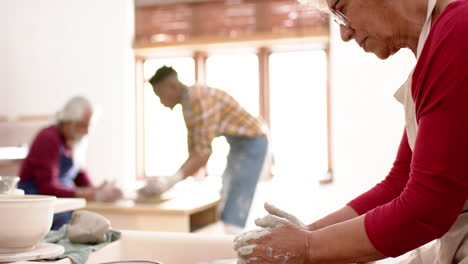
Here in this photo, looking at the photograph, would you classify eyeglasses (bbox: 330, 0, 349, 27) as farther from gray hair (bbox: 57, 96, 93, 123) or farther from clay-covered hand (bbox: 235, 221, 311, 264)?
gray hair (bbox: 57, 96, 93, 123)

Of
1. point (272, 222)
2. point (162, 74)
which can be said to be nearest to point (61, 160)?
point (162, 74)

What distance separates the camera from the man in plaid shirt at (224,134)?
3078mm

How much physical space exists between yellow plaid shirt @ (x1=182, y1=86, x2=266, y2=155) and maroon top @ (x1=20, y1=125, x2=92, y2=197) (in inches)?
29.1

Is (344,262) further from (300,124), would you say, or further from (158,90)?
(300,124)

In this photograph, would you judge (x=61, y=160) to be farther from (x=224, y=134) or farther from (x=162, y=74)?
(x=224, y=134)

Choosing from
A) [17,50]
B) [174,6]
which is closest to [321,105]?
[174,6]

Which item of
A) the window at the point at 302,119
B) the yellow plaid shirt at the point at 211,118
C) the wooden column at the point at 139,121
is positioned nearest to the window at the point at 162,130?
the wooden column at the point at 139,121

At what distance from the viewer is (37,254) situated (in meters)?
0.96

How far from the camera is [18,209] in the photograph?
0.92 metres

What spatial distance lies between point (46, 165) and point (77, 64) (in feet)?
8.45

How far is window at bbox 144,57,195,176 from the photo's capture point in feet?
16.8

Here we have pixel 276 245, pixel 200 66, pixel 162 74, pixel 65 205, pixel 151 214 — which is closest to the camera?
pixel 276 245

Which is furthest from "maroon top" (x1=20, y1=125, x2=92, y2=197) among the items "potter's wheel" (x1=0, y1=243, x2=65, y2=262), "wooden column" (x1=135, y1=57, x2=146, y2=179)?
"wooden column" (x1=135, y1=57, x2=146, y2=179)

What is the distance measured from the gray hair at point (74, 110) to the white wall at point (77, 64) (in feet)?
6.28
